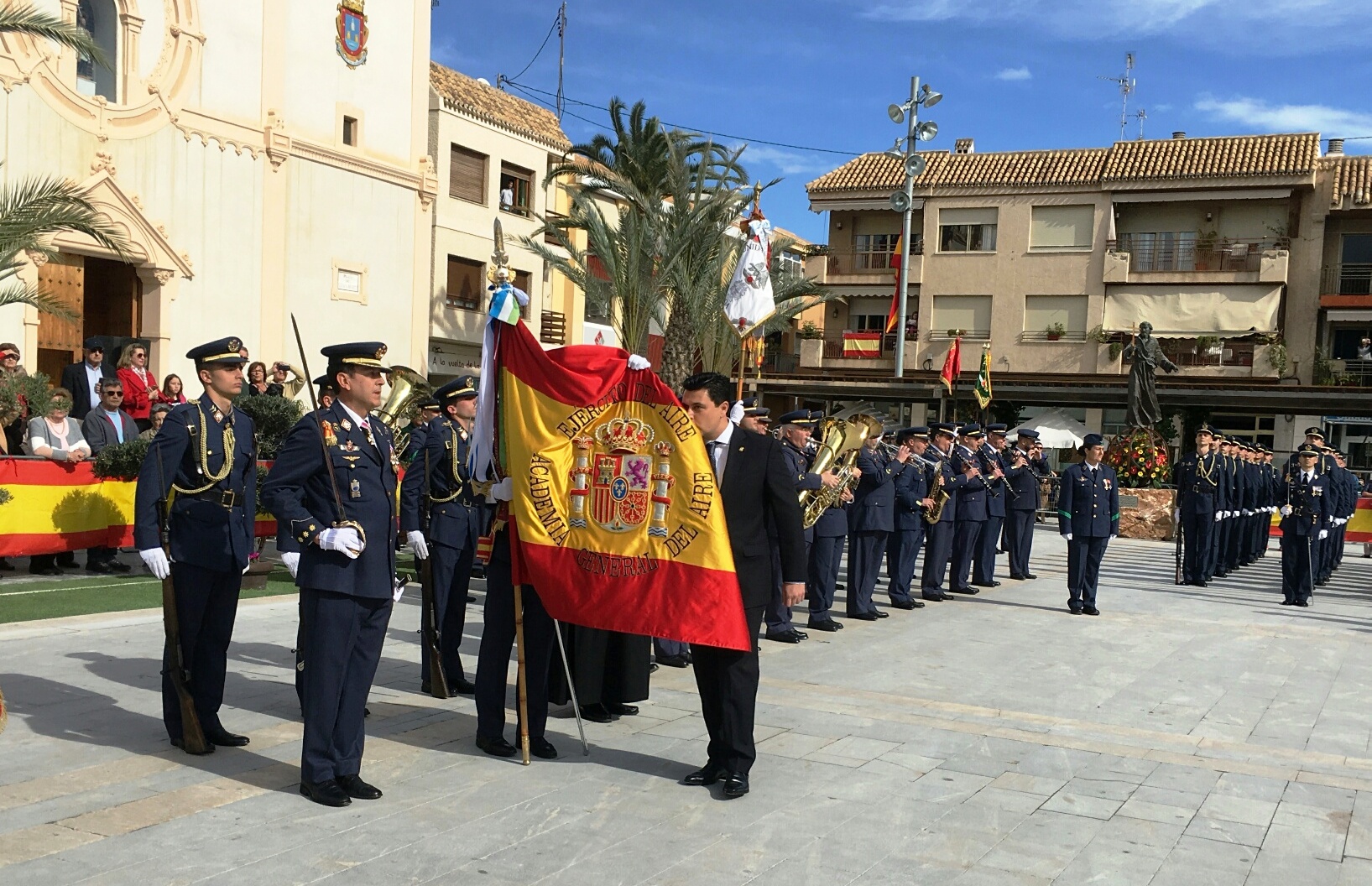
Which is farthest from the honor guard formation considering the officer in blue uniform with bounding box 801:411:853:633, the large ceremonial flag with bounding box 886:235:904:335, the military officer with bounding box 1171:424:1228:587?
the large ceremonial flag with bounding box 886:235:904:335

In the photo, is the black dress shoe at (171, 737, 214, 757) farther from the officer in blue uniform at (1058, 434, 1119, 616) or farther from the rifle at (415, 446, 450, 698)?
the officer in blue uniform at (1058, 434, 1119, 616)

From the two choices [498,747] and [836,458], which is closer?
[498,747]

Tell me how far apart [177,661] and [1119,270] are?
4159cm

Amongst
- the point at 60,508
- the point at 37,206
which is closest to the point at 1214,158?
the point at 37,206

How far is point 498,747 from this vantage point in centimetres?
634

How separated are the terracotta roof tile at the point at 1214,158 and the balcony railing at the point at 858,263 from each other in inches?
331

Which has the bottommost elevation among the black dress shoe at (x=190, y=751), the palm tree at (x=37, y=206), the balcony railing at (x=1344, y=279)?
the black dress shoe at (x=190, y=751)

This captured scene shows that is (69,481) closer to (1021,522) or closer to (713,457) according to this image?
(713,457)

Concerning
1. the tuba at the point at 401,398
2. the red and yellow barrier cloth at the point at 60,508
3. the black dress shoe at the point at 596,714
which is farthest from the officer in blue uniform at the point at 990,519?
the red and yellow barrier cloth at the point at 60,508

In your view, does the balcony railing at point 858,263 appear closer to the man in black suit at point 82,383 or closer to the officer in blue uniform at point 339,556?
the man in black suit at point 82,383

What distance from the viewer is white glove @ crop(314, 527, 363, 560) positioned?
17.8 ft

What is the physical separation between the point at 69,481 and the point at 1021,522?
1155 cm

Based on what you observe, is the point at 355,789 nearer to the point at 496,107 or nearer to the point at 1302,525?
the point at 1302,525

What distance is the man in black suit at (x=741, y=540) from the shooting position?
592 centimetres
